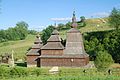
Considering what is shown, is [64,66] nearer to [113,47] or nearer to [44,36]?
[113,47]

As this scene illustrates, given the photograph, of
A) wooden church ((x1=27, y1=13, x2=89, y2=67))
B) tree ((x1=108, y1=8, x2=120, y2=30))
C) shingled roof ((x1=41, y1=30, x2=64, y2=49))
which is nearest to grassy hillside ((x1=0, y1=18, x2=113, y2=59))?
tree ((x1=108, y1=8, x2=120, y2=30))

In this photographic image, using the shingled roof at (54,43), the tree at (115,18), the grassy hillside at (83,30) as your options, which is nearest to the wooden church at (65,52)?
the shingled roof at (54,43)

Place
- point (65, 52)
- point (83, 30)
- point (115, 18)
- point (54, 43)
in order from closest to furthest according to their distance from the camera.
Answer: point (65, 52)
point (54, 43)
point (115, 18)
point (83, 30)

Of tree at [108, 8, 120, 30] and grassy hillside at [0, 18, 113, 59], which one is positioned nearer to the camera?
tree at [108, 8, 120, 30]

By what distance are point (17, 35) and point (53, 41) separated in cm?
8257

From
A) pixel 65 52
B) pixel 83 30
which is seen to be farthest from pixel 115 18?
pixel 65 52

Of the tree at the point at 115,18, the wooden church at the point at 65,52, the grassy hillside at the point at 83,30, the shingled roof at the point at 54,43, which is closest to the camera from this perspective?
the wooden church at the point at 65,52

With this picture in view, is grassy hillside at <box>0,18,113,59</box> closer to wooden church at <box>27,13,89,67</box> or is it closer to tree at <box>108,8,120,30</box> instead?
tree at <box>108,8,120,30</box>

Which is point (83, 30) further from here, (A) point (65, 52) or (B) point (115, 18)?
(A) point (65, 52)

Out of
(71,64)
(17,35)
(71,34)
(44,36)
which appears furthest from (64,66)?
(17,35)

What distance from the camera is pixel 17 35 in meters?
140

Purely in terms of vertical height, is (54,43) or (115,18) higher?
(115,18)

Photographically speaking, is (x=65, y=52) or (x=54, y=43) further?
(x=54, y=43)

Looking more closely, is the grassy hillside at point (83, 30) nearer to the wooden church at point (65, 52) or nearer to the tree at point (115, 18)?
the tree at point (115, 18)
